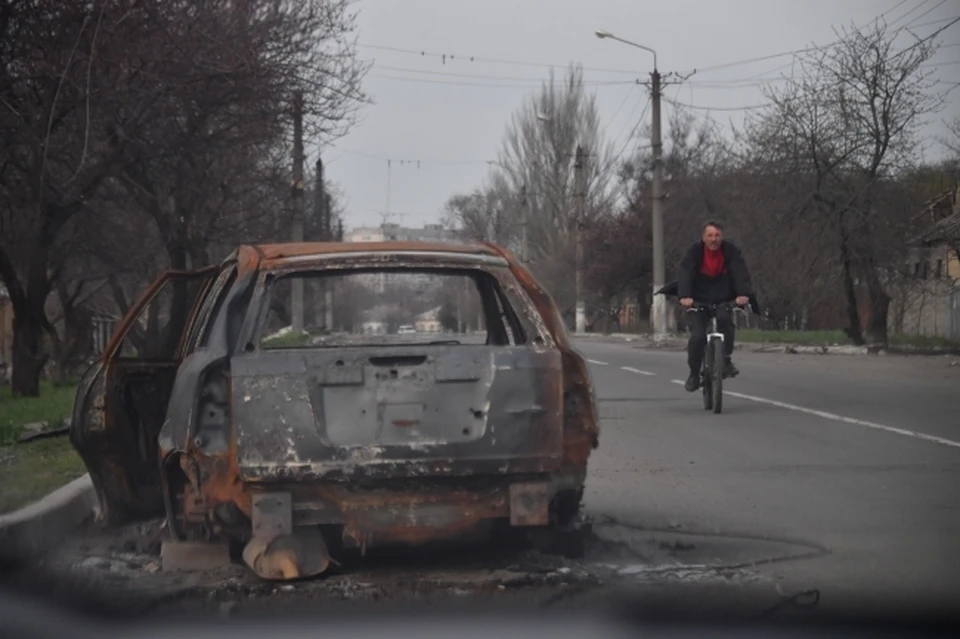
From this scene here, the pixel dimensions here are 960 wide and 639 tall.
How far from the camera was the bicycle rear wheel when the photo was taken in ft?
40.5

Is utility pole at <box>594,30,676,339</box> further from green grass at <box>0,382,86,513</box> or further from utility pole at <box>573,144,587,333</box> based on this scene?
green grass at <box>0,382,86,513</box>

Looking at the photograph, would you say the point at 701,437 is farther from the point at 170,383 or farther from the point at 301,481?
the point at 301,481

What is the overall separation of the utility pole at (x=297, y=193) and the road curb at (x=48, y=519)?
741 cm

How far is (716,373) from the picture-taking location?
1258 cm

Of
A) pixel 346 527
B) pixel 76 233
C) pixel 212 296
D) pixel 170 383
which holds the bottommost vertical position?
pixel 346 527

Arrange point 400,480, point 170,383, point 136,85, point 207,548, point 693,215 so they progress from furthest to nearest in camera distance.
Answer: point 693,215
point 136,85
point 170,383
point 207,548
point 400,480

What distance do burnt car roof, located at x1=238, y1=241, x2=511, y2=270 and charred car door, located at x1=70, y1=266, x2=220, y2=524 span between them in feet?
3.97

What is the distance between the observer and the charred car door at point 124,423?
7.12 metres

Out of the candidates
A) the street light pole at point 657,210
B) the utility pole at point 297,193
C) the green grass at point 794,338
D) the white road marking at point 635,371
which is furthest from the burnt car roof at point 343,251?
the street light pole at point 657,210

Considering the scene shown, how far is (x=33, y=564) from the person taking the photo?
675 cm

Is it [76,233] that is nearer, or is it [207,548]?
[207,548]

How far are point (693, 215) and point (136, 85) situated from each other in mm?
39360

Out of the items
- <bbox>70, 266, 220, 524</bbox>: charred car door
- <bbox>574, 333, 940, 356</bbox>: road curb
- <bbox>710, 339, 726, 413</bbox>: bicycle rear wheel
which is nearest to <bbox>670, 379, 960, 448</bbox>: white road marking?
<bbox>710, 339, 726, 413</bbox>: bicycle rear wheel

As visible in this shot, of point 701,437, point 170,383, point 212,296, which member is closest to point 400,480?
point 212,296
